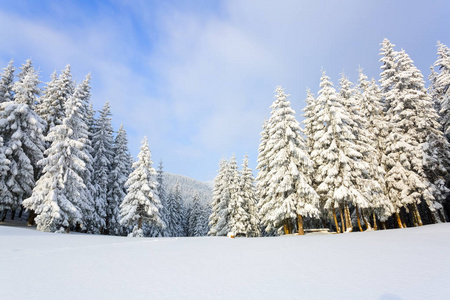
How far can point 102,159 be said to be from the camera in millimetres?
31250

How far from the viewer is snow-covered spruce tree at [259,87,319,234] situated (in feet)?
75.6

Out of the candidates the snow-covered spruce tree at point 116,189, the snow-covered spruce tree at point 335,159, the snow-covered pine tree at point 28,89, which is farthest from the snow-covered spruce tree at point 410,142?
the snow-covered pine tree at point 28,89

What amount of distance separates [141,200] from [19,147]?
1238 cm

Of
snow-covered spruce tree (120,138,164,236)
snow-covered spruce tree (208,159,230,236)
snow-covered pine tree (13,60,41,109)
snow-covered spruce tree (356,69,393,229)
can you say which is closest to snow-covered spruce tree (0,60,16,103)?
snow-covered pine tree (13,60,41,109)

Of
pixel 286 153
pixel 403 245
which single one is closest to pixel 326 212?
pixel 286 153

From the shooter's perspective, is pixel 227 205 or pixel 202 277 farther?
pixel 227 205

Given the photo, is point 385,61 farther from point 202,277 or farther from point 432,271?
point 202,277

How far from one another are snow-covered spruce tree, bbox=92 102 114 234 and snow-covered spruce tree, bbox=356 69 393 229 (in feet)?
92.6

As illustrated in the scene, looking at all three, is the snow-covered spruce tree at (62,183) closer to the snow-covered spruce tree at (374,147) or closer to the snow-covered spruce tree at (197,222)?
the snow-covered spruce tree at (374,147)

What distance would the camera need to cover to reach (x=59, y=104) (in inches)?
1129

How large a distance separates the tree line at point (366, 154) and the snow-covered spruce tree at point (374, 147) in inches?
Answer: 3.4

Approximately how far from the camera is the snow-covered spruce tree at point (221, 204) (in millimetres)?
35469

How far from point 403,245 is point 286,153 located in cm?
1431

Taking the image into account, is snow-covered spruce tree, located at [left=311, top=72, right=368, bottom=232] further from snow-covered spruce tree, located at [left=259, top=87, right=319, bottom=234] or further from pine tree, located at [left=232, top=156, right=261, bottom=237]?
pine tree, located at [left=232, top=156, right=261, bottom=237]
